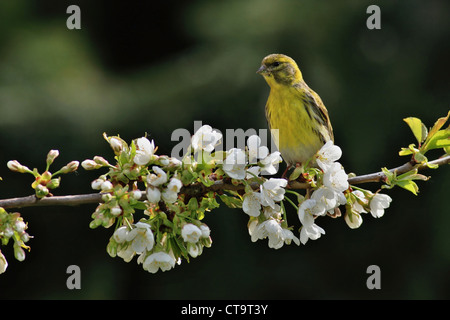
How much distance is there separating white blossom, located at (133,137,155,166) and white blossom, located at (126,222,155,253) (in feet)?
0.64

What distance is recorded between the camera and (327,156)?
228cm

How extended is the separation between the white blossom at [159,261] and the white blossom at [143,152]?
1.01 ft

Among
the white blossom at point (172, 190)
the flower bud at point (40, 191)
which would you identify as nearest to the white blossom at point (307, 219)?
the white blossom at point (172, 190)

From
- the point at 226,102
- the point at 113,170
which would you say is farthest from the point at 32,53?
the point at 113,170

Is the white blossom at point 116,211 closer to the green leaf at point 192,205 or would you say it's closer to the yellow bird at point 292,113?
the green leaf at point 192,205

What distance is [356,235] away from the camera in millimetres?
7012

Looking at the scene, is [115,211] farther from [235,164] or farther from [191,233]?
[235,164]

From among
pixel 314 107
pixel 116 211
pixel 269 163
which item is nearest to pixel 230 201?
pixel 269 163

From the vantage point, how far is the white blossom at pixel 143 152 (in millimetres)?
2123

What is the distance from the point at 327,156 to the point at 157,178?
0.59 m

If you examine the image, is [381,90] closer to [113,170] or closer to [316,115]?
[316,115]

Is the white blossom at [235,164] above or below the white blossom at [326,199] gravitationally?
above

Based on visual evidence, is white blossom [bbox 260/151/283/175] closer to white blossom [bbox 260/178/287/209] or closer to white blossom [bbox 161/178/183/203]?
white blossom [bbox 260/178/287/209]

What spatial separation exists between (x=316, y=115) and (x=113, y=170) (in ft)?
5.51
